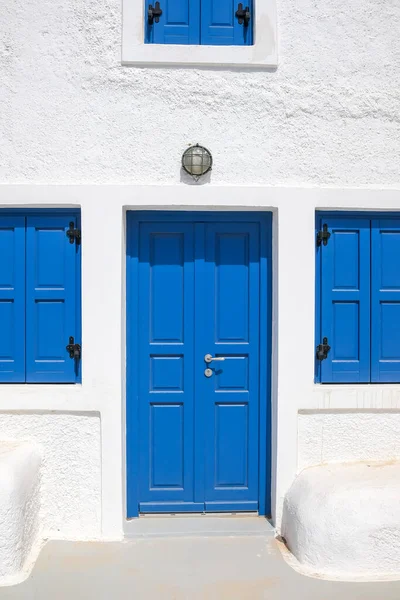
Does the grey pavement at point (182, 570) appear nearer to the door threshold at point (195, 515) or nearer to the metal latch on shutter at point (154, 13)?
the door threshold at point (195, 515)

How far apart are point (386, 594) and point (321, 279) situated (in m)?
2.29

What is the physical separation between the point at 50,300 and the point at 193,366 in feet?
4.18

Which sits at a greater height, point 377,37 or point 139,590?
point 377,37

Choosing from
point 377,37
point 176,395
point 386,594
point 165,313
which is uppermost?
point 377,37

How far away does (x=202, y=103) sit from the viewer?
451 centimetres

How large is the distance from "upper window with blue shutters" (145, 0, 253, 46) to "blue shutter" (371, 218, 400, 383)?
1906 mm

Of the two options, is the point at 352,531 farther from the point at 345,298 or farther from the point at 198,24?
the point at 198,24

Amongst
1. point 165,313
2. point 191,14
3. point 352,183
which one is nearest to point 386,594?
point 165,313

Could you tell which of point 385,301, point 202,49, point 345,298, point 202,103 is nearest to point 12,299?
point 202,103

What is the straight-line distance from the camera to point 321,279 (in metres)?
4.65

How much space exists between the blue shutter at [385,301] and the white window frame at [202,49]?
5.28ft

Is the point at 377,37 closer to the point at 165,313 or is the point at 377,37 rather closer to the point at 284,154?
the point at 284,154

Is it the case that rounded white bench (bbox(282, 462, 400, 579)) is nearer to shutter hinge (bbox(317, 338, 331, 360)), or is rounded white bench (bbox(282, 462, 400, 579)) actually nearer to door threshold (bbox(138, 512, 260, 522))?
door threshold (bbox(138, 512, 260, 522))

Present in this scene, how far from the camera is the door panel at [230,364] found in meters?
4.74
